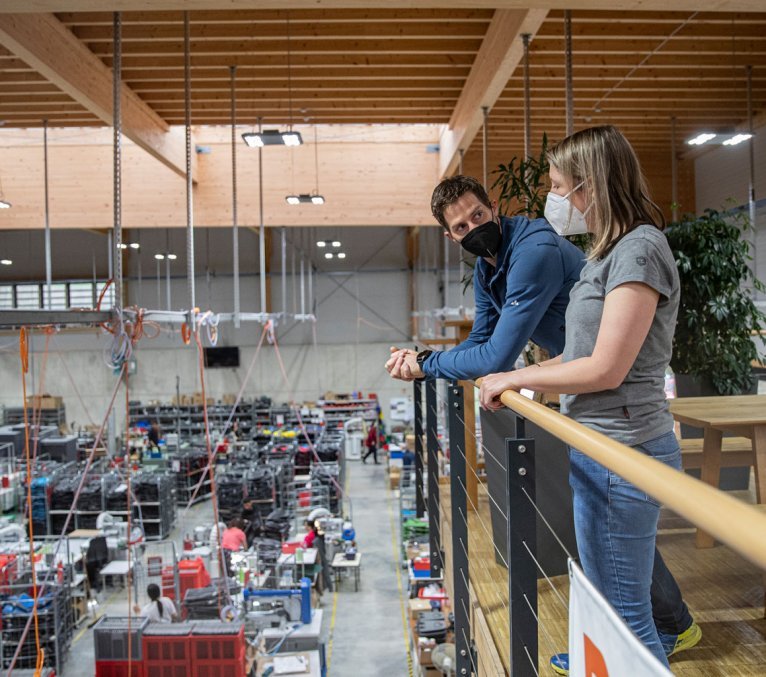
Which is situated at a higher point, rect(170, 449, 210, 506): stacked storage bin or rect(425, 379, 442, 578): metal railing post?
rect(425, 379, 442, 578): metal railing post

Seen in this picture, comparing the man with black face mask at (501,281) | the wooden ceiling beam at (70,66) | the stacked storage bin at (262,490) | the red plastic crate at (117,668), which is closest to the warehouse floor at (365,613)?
the stacked storage bin at (262,490)

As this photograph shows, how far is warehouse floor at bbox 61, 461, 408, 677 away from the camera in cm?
909

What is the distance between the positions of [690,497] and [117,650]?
26.4 feet

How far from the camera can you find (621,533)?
1393 mm

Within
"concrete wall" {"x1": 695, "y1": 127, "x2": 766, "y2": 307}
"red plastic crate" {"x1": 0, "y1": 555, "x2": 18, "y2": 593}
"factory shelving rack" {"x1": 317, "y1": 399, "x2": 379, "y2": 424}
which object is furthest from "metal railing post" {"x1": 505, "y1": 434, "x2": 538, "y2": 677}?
"factory shelving rack" {"x1": 317, "y1": 399, "x2": 379, "y2": 424}

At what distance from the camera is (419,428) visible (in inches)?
158

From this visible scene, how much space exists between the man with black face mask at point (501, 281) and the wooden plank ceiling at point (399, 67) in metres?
4.24

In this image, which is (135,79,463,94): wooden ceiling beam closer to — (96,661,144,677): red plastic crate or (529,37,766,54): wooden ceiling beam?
(529,37,766,54): wooden ceiling beam

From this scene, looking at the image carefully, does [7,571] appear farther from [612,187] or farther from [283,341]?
[283,341]

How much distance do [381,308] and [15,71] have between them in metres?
16.7

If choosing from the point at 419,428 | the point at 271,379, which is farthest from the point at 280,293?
the point at 419,428

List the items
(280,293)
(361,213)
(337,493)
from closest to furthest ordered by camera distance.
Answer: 1. (361,213)
2. (337,493)
3. (280,293)

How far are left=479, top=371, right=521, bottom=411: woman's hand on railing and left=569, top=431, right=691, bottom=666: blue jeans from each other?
213 mm

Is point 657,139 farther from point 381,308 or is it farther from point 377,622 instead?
point 381,308
